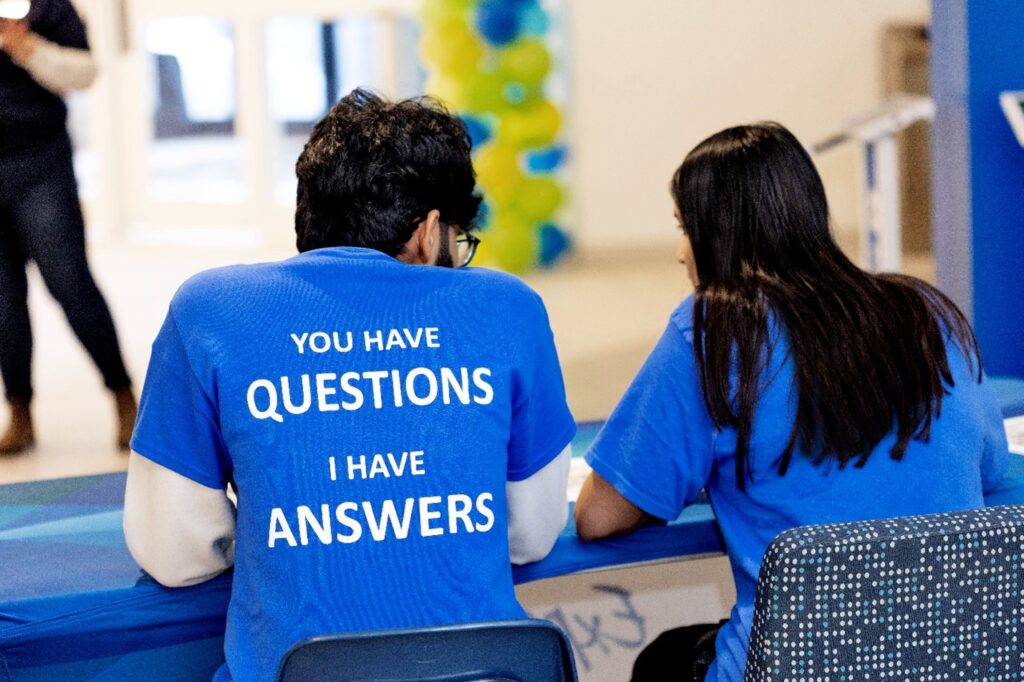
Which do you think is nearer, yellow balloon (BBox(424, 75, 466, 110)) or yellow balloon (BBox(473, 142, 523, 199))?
yellow balloon (BBox(424, 75, 466, 110))

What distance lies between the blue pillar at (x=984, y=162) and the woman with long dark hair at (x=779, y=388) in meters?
1.49

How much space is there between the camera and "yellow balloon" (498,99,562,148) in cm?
634

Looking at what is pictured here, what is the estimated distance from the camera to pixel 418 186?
4.54 ft

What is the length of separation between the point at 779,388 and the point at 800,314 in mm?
83

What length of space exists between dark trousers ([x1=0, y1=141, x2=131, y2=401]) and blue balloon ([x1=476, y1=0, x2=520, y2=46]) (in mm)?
3095

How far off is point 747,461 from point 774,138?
37 cm

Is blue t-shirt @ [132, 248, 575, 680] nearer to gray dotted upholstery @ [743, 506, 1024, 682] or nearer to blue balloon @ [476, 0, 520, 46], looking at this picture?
gray dotted upholstery @ [743, 506, 1024, 682]

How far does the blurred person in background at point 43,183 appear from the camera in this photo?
3.27m

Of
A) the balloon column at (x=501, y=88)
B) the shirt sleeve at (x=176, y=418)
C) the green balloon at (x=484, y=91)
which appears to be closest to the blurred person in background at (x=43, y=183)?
the shirt sleeve at (x=176, y=418)

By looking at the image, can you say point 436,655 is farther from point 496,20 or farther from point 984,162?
point 496,20

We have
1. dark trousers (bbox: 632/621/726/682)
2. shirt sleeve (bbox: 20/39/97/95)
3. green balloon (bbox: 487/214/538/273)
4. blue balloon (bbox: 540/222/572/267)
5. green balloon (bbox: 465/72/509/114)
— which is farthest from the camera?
blue balloon (bbox: 540/222/572/267)

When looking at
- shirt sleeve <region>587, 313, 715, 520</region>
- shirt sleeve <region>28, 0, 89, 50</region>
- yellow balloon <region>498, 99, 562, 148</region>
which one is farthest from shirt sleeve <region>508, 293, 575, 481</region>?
yellow balloon <region>498, 99, 562, 148</region>

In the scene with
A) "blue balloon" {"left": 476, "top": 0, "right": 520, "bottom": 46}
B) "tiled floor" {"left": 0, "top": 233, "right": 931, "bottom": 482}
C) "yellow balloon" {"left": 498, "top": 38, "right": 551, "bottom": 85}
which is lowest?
"tiled floor" {"left": 0, "top": 233, "right": 931, "bottom": 482}

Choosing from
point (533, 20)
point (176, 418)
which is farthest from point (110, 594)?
point (533, 20)
